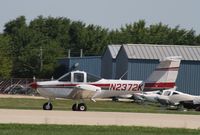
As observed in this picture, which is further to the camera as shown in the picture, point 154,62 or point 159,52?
point 159,52

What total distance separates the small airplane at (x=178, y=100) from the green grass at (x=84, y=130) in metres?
24.3

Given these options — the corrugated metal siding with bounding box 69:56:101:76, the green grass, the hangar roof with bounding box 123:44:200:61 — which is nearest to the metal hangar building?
the hangar roof with bounding box 123:44:200:61

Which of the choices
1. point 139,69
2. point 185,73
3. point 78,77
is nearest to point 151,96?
point 78,77

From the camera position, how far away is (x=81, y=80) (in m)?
35.3

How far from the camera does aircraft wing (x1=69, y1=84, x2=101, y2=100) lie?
3497 centimetres

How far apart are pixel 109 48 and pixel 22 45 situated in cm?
3211

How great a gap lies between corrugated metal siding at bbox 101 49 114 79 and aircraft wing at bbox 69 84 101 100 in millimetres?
41009

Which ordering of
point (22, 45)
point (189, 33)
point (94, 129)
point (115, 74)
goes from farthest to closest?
point (189, 33)
point (22, 45)
point (115, 74)
point (94, 129)

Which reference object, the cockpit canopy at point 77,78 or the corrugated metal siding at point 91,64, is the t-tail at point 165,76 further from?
the corrugated metal siding at point 91,64

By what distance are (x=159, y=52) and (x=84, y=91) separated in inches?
1381

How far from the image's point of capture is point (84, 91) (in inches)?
1379

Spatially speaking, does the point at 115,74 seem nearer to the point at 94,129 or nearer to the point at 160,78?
the point at 160,78

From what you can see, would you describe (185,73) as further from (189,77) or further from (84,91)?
(84,91)

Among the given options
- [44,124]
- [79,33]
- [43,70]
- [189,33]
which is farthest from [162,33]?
[44,124]
